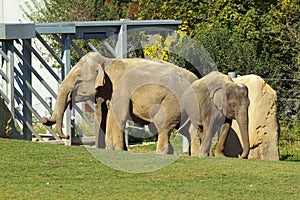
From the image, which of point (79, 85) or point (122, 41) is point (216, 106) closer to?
point (79, 85)

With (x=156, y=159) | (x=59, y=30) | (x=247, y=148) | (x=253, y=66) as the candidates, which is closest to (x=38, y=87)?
(x=253, y=66)

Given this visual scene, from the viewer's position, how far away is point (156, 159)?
42.2 ft

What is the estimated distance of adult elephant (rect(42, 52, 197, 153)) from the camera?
1494cm

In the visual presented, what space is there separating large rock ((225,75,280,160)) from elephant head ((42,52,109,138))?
9.33 feet

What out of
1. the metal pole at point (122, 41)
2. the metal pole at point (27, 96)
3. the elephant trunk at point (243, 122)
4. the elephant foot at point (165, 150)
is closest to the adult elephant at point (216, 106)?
the elephant trunk at point (243, 122)

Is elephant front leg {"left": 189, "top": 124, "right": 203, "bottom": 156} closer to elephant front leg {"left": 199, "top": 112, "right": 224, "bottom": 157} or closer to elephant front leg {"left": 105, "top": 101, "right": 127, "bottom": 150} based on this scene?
elephant front leg {"left": 199, "top": 112, "right": 224, "bottom": 157}

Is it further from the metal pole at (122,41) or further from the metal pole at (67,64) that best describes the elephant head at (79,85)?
the metal pole at (122,41)

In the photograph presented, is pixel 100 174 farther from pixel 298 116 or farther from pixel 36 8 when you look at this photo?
pixel 36 8

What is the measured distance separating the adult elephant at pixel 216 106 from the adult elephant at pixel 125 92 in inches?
12.1

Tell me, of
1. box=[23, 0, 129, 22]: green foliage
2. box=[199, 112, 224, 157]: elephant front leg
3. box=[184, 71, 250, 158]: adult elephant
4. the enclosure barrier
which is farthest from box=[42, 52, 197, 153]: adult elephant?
box=[23, 0, 129, 22]: green foliage

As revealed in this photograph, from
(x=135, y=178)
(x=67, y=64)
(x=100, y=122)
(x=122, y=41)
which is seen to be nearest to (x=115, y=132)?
(x=100, y=122)

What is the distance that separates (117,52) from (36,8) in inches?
425

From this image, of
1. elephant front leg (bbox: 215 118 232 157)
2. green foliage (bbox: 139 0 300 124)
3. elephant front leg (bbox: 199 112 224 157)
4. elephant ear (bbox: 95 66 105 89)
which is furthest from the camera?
green foliage (bbox: 139 0 300 124)

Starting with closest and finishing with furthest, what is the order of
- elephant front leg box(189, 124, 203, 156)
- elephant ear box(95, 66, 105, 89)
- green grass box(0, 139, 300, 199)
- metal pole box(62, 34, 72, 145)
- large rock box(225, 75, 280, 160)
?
green grass box(0, 139, 300, 199)
elephant ear box(95, 66, 105, 89)
elephant front leg box(189, 124, 203, 156)
large rock box(225, 75, 280, 160)
metal pole box(62, 34, 72, 145)
